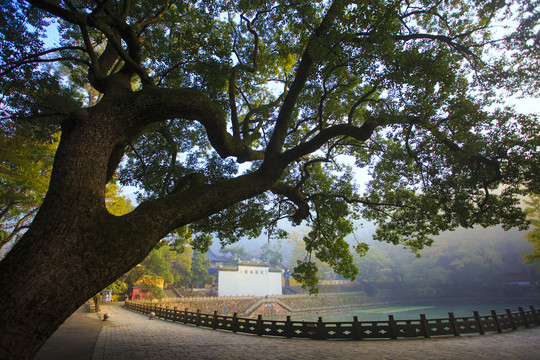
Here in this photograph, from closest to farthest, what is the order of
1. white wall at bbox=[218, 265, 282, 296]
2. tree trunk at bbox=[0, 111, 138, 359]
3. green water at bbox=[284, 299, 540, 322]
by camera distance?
1. tree trunk at bbox=[0, 111, 138, 359]
2. green water at bbox=[284, 299, 540, 322]
3. white wall at bbox=[218, 265, 282, 296]

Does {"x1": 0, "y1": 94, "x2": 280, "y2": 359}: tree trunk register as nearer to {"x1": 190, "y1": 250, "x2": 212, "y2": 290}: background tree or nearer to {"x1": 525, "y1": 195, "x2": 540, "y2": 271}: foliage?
{"x1": 525, "y1": 195, "x2": 540, "y2": 271}: foliage

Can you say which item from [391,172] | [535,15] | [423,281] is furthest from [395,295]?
[535,15]

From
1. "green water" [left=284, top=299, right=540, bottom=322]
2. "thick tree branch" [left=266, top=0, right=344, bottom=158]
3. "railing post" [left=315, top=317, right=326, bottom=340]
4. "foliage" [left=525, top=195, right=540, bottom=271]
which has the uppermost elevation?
"thick tree branch" [left=266, top=0, right=344, bottom=158]

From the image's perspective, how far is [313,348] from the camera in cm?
730

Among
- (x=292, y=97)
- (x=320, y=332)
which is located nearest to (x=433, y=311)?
(x=320, y=332)

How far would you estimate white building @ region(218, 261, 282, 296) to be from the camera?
3534cm

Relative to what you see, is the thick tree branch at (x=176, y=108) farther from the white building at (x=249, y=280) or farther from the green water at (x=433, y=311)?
the white building at (x=249, y=280)

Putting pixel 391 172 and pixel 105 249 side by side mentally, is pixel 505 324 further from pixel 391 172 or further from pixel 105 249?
pixel 105 249

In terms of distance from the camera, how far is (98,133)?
9.77 ft

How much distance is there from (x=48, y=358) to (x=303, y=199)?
655 cm

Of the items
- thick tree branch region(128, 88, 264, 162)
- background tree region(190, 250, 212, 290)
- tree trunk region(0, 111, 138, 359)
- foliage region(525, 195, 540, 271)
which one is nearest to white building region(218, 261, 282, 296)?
background tree region(190, 250, 212, 290)

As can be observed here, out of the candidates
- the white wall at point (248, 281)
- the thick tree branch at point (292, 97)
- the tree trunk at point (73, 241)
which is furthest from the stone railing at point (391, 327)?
the white wall at point (248, 281)

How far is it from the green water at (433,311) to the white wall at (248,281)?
7516mm

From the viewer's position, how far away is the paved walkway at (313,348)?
243 inches
